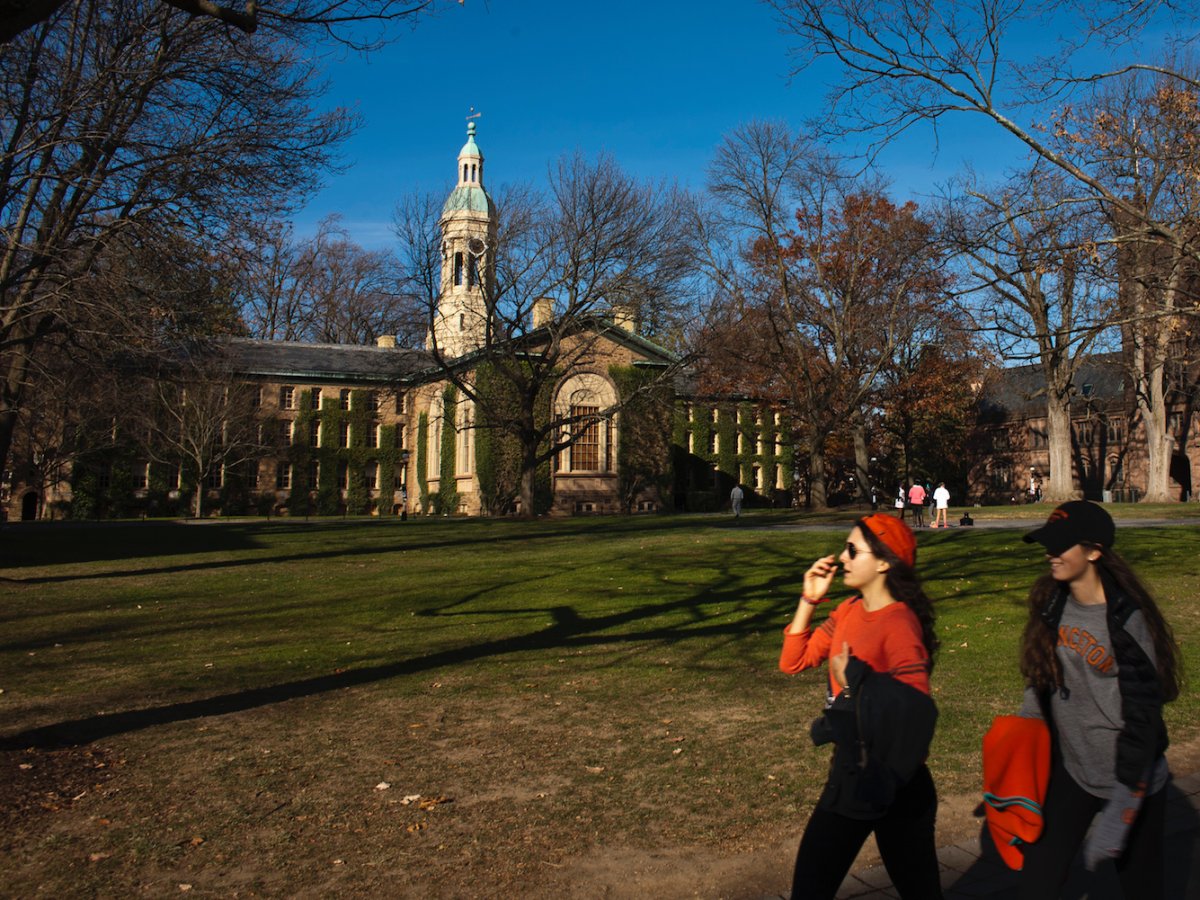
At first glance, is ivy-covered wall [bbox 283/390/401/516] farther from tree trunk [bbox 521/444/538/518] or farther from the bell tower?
tree trunk [bbox 521/444/538/518]

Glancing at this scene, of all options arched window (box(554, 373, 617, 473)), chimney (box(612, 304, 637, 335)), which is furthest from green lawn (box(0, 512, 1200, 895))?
arched window (box(554, 373, 617, 473))

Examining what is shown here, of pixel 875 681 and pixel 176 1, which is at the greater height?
pixel 176 1

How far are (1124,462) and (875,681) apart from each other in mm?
64813

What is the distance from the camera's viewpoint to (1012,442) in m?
71.1

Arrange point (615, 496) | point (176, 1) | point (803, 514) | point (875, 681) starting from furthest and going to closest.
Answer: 1. point (615, 496)
2. point (803, 514)
3. point (176, 1)
4. point (875, 681)

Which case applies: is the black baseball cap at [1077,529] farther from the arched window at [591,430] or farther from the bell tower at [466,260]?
the arched window at [591,430]

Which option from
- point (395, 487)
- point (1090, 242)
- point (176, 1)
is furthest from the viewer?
point (395, 487)

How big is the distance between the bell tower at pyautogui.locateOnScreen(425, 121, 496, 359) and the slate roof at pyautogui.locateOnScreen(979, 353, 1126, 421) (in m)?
29.2

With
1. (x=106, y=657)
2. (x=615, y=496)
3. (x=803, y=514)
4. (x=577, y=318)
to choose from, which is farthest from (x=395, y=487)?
(x=106, y=657)

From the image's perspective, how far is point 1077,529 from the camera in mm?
3740

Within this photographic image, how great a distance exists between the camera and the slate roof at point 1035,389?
61531mm

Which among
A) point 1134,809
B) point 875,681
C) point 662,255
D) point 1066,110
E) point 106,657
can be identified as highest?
point 662,255

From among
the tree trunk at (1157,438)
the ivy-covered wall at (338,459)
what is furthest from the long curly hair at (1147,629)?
the ivy-covered wall at (338,459)

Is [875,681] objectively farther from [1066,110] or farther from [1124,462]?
[1124,462]
